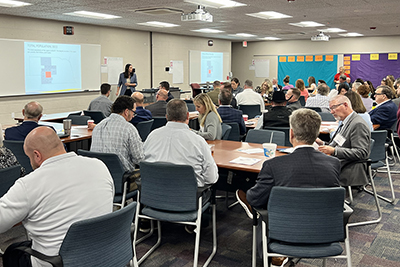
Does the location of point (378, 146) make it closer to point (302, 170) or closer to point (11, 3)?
point (302, 170)

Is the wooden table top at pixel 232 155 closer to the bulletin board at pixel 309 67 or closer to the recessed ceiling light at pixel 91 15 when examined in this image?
the recessed ceiling light at pixel 91 15

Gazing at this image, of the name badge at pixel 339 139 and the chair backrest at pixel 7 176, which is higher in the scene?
the name badge at pixel 339 139

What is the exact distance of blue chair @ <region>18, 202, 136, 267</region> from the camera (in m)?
1.89

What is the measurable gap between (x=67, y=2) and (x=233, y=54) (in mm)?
12351

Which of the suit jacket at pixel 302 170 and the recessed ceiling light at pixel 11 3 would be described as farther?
the recessed ceiling light at pixel 11 3

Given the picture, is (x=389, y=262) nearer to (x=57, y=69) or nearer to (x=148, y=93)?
(x=148, y=93)

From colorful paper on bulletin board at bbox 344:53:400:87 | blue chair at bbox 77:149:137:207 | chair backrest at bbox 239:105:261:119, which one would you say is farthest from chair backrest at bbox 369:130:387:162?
colorful paper on bulletin board at bbox 344:53:400:87

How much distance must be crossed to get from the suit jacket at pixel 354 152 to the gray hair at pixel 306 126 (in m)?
1.31

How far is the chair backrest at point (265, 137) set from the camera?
4.43m

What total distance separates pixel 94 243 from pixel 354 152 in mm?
2651

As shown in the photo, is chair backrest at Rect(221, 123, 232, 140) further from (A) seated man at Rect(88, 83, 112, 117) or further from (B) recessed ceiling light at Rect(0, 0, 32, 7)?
(B) recessed ceiling light at Rect(0, 0, 32, 7)

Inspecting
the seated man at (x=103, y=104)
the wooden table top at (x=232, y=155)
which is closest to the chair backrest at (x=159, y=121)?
the seated man at (x=103, y=104)

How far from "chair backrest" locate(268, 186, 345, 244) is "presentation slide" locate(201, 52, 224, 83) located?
13960 millimetres

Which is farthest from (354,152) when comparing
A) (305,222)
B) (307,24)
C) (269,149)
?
(307,24)
